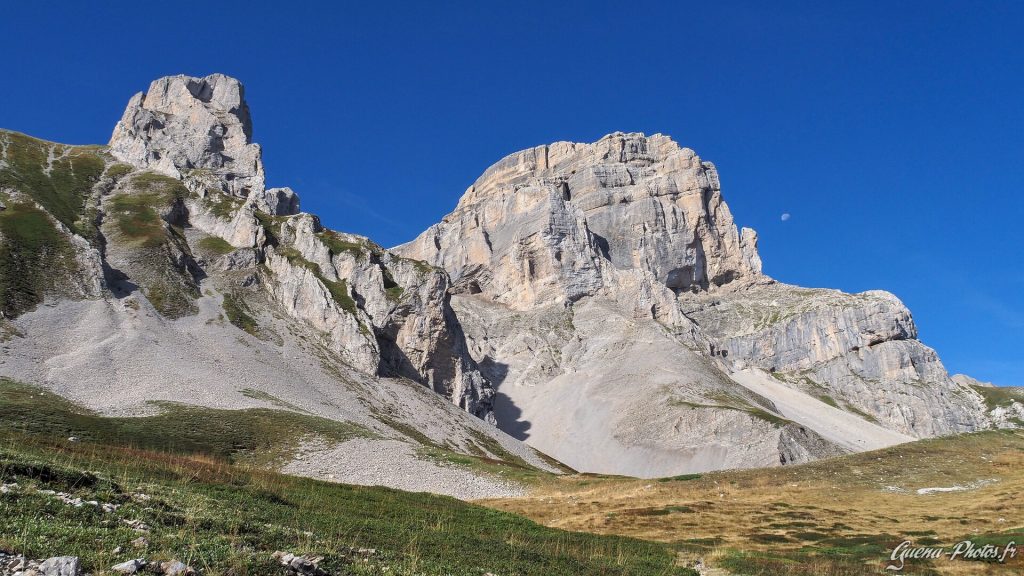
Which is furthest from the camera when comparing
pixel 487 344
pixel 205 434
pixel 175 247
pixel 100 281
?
pixel 487 344

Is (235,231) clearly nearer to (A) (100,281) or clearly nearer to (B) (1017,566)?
(A) (100,281)

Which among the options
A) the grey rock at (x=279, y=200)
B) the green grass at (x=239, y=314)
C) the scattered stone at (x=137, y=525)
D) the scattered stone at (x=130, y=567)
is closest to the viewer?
the scattered stone at (x=130, y=567)

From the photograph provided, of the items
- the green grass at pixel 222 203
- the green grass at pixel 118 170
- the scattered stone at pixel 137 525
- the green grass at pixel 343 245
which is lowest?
the scattered stone at pixel 137 525

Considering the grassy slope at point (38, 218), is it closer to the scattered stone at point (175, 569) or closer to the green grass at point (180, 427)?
the green grass at point (180, 427)

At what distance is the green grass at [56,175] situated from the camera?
118 m

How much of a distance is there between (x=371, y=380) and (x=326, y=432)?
49.6 metres

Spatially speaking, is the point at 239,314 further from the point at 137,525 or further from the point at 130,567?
the point at 130,567

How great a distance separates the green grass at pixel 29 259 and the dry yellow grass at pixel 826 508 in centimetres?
7580

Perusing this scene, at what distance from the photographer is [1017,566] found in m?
22.1

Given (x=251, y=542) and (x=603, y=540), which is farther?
(x=603, y=540)

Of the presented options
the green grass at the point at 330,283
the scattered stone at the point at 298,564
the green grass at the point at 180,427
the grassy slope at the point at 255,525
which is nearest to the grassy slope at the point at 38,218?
the green grass at the point at 180,427

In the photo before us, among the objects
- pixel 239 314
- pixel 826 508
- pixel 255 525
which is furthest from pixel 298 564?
pixel 239 314

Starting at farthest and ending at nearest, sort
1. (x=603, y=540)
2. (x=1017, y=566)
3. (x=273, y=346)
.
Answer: (x=273, y=346)
(x=603, y=540)
(x=1017, y=566)

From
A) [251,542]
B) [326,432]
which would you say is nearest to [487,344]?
[326,432]
